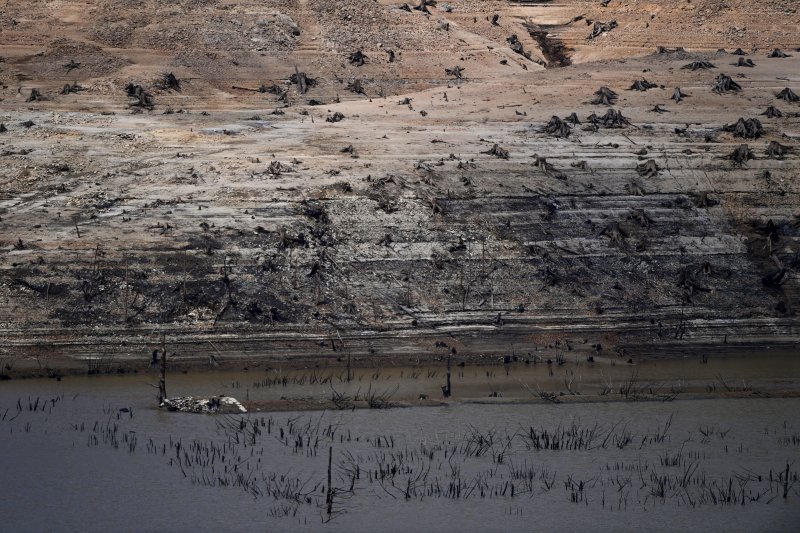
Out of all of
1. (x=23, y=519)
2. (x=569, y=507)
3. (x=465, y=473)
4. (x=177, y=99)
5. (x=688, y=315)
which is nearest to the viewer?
(x=23, y=519)

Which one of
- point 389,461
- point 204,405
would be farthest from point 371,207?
point 389,461

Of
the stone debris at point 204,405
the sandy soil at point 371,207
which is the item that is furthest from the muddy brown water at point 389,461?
the sandy soil at point 371,207

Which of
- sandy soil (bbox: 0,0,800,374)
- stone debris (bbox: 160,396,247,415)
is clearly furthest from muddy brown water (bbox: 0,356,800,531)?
sandy soil (bbox: 0,0,800,374)

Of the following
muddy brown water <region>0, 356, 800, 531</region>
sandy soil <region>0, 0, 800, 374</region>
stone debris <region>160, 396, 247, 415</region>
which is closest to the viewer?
muddy brown water <region>0, 356, 800, 531</region>

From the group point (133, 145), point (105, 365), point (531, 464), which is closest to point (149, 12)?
point (133, 145)

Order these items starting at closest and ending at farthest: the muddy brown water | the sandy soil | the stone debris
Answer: the muddy brown water
the stone debris
the sandy soil

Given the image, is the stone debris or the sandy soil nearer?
the stone debris

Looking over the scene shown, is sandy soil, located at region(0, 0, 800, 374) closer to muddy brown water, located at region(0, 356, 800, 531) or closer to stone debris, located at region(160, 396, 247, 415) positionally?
muddy brown water, located at region(0, 356, 800, 531)

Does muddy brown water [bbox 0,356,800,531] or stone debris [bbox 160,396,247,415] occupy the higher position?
muddy brown water [bbox 0,356,800,531]

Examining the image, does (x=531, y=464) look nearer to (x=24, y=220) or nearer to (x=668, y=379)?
(x=668, y=379)
